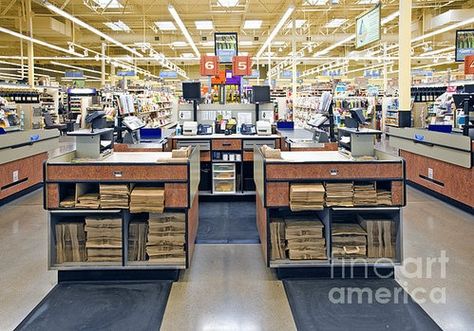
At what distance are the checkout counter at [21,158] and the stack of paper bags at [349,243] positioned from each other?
543cm

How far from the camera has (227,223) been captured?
6.31m

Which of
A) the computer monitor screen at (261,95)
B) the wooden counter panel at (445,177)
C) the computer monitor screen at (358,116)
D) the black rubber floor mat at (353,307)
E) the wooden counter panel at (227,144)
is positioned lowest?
the black rubber floor mat at (353,307)

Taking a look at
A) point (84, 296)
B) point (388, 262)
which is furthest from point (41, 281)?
point (388, 262)

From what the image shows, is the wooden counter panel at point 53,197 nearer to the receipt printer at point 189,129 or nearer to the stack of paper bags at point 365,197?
the stack of paper bags at point 365,197

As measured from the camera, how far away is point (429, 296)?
388cm

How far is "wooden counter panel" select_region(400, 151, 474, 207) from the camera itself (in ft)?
22.0

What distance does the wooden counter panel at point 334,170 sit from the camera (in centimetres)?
413

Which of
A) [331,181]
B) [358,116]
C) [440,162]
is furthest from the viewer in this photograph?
[440,162]

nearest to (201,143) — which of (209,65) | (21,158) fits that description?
(209,65)

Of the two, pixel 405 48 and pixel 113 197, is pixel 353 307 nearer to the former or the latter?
pixel 113 197

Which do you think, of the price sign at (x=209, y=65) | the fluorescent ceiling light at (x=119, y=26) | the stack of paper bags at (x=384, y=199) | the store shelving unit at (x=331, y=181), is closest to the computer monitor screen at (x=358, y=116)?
the store shelving unit at (x=331, y=181)

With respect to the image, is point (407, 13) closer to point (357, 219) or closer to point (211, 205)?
point (211, 205)

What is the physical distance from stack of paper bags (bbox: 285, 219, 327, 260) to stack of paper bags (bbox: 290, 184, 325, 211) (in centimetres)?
22

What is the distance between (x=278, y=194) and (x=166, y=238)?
107 centimetres
